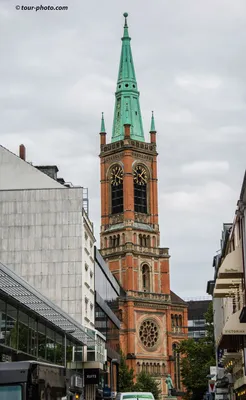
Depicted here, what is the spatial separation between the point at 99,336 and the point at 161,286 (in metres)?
82.8

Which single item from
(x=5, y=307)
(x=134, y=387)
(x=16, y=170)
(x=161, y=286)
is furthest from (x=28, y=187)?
(x=161, y=286)

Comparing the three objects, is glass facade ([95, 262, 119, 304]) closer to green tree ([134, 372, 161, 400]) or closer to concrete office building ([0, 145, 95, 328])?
concrete office building ([0, 145, 95, 328])

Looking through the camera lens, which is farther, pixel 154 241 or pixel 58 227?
pixel 154 241

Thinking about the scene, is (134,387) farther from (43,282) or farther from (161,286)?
(43,282)

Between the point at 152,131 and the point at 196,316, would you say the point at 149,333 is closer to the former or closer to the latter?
the point at 152,131

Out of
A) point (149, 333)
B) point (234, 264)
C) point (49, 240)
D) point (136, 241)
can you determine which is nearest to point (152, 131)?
point (136, 241)

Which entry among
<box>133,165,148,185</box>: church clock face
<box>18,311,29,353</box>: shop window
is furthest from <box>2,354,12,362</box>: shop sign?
<box>133,165,148,185</box>: church clock face

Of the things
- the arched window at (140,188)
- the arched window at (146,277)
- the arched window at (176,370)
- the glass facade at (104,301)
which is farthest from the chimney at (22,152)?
the arched window at (176,370)

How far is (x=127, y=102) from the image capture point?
514 ft

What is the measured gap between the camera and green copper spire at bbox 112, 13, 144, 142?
6176 inches

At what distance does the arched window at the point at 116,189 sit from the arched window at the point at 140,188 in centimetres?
259

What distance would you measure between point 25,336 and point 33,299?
403 cm

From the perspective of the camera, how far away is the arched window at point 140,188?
153250mm

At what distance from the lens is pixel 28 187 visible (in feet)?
213
